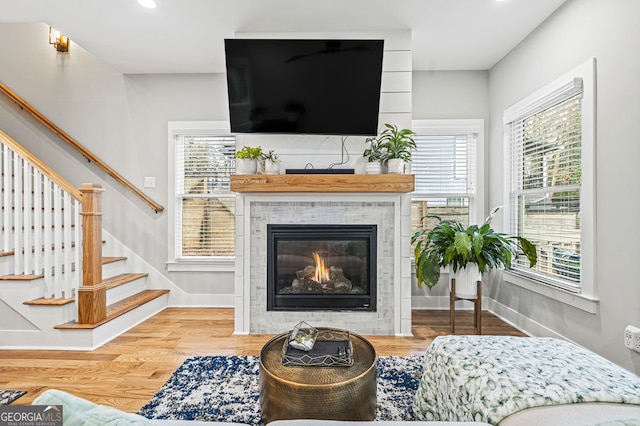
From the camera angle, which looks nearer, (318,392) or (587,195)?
(318,392)

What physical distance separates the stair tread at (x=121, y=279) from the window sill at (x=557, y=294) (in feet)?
12.0

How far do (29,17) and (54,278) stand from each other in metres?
2.06

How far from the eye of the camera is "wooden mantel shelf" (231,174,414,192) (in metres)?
2.65

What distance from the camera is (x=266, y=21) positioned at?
2.72 metres

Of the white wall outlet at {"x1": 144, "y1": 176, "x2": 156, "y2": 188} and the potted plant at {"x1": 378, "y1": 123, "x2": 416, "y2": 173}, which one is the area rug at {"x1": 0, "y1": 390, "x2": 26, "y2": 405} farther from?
the potted plant at {"x1": 378, "y1": 123, "x2": 416, "y2": 173}

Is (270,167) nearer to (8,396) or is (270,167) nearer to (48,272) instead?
(48,272)

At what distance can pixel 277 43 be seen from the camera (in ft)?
8.59

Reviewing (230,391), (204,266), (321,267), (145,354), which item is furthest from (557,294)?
(204,266)

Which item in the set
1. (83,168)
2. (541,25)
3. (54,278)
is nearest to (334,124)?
(541,25)

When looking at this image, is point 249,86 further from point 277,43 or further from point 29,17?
point 29,17

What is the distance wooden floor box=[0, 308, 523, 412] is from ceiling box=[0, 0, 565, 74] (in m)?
2.55

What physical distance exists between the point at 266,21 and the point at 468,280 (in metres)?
2.72

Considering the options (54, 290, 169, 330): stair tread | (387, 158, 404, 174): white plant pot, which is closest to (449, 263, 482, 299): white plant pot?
(387, 158, 404, 174): white plant pot

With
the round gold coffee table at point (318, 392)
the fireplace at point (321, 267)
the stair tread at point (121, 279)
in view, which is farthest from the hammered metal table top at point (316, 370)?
the stair tread at point (121, 279)
